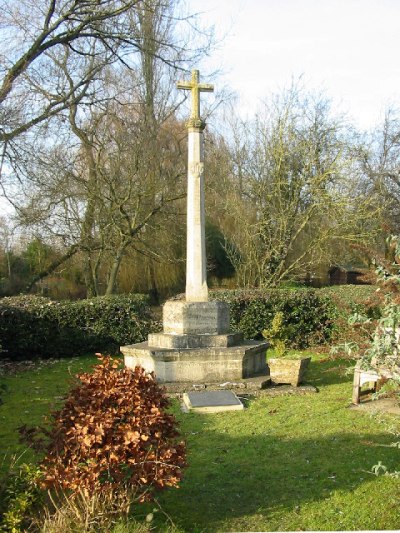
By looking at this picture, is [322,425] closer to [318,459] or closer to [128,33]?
[318,459]

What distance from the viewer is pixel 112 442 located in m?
3.99

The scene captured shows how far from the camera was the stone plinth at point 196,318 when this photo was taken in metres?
9.92

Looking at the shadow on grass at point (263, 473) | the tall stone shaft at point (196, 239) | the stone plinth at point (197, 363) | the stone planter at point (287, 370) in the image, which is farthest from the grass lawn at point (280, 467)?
the tall stone shaft at point (196, 239)

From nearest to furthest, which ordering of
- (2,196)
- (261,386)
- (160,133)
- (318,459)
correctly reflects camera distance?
(318,459)
(261,386)
(2,196)
(160,133)

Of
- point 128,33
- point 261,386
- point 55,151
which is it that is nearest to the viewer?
point 261,386

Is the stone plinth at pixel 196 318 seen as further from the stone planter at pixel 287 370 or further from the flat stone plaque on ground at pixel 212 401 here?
the flat stone plaque on ground at pixel 212 401

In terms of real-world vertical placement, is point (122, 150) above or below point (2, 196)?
above

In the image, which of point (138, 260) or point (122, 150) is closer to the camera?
point (122, 150)

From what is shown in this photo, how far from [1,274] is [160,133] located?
10.0 metres

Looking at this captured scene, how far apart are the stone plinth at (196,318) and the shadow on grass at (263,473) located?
10.0 feet

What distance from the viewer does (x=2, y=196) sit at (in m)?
15.1

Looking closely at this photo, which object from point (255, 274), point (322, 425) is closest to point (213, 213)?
point (255, 274)

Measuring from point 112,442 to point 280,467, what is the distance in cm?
240

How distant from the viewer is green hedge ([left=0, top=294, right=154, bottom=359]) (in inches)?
505
